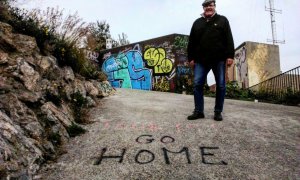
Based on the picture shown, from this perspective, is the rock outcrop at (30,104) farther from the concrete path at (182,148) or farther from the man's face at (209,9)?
the man's face at (209,9)

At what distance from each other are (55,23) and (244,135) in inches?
207

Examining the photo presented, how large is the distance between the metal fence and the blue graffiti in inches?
210

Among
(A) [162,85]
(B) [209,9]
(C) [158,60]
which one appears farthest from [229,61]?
(C) [158,60]

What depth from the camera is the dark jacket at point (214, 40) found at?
5.35 meters

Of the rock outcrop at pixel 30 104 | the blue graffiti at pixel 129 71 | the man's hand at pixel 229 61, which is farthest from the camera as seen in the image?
the blue graffiti at pixel 129 71

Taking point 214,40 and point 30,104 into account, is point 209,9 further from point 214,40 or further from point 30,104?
point 30,104

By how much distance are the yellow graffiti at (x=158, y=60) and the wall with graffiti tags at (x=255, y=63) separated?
390cm

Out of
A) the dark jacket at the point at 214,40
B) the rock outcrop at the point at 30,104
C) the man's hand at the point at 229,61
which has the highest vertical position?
the dark jacket at the point at 214,40

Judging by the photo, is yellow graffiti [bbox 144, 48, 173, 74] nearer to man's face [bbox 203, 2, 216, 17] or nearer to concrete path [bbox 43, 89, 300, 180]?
concrete path [bbox 43, 89, 300, 180]

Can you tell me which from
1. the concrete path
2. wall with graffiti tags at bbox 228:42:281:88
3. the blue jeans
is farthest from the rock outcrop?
wall with graffiti tags at bbox 228:42:281:88

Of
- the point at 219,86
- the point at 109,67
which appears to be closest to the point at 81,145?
the point at 219,86

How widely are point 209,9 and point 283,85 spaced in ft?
23.9

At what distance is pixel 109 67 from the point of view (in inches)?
717

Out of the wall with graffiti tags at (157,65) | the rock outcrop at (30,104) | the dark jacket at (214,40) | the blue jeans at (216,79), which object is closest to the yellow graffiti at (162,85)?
the wall with graffiti tags at (157,65)
